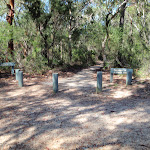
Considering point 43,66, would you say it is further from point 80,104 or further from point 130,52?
point 80,104

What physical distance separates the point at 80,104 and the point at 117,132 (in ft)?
7.63

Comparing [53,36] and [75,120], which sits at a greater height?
[53,36]

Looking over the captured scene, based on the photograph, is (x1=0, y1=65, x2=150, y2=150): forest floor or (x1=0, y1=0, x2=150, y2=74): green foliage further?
(x1=0, y1=0, x2=150, y2=74): green foliage

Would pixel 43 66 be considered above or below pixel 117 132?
above

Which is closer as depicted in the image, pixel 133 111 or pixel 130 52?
pixel 133 111

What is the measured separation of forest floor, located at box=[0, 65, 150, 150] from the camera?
3215 mm

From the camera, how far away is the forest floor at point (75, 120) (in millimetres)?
3215

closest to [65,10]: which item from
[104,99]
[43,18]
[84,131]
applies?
[43,18]

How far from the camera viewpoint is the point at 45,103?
587cm

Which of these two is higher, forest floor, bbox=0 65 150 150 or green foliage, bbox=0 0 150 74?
green foliage, bbox=0 0 150 74

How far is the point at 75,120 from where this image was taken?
4336mm

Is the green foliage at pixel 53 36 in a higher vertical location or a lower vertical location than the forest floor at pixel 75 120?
higher

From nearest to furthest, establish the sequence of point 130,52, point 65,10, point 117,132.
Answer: point 117,132
point 130,52
point 65,10

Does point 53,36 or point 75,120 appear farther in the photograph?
point 53,36
